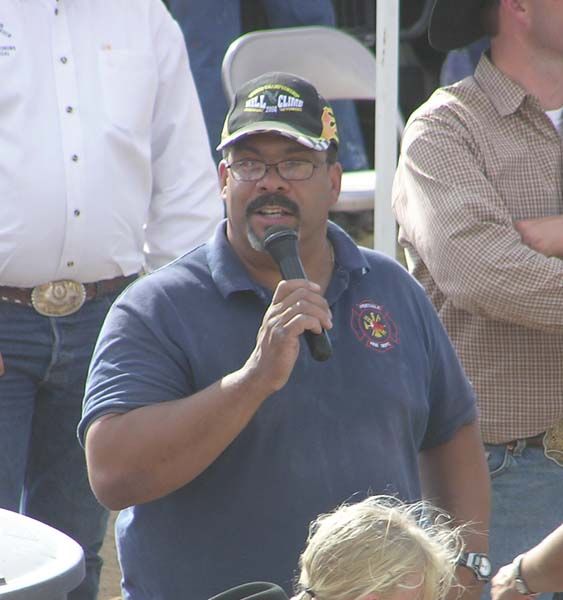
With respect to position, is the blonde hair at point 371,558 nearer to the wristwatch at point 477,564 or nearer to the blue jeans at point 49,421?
the wristwatch at point 477,564

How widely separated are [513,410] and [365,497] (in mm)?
887

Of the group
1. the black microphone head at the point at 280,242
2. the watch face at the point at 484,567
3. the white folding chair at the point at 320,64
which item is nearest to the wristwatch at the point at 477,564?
the watch face at the point at 484,567

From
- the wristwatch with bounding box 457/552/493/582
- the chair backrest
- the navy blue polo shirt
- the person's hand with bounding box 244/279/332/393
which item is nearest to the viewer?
the person's hand with bounding box 244/279/332/393

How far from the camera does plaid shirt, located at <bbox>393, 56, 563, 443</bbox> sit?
367cm

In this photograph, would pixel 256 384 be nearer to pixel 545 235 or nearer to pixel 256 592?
pixel 256 592

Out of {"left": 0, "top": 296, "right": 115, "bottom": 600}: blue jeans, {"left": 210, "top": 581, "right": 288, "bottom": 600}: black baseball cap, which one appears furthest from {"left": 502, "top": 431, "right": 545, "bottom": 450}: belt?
{"left": 210, "top": 581, "right": 288, "bottom": 600}: black baseball cap

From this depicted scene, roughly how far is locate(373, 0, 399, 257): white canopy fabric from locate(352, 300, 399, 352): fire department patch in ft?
4.85

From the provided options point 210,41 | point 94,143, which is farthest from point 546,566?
point 210,41

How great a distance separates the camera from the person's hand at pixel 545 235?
3703 millimetres

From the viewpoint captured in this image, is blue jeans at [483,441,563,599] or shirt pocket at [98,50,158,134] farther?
shirt pocket at [98,50,158,134]

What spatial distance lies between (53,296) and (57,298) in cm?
1

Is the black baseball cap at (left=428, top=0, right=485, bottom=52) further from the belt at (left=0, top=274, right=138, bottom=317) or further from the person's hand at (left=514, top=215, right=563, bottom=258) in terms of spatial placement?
the belt at (left=0, top=274, right=138, bottom=317)

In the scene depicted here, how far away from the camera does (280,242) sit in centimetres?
301

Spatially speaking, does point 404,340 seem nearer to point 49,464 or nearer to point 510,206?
point 510,206
